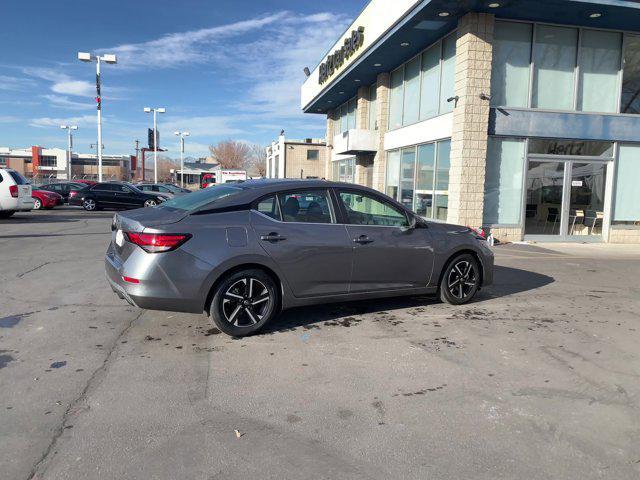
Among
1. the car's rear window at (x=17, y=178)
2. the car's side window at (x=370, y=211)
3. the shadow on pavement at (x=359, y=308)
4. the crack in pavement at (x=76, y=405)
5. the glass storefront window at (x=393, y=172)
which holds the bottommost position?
the crack in pavement at (x=76, y=405)

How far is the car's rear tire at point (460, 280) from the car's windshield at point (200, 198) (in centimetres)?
287

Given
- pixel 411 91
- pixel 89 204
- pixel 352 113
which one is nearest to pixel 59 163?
pixel 89 204

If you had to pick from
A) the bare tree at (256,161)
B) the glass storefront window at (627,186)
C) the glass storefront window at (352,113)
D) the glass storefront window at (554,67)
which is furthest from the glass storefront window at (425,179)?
the bare tree at (256,161)

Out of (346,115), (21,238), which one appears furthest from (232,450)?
(346,115)

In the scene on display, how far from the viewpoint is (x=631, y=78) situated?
555 inches

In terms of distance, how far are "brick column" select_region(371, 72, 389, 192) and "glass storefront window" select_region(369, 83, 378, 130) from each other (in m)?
0.96

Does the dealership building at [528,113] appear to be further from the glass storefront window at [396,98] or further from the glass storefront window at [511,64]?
the glass storefront window at [396,98]

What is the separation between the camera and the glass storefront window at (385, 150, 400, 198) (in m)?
18.0

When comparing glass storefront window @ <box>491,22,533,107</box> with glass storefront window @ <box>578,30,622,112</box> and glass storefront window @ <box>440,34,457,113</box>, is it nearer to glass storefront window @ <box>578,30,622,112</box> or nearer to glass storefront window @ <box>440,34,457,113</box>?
glass storefront window @ <box>440,34,457,113</box>

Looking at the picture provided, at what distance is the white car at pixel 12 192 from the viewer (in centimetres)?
1669

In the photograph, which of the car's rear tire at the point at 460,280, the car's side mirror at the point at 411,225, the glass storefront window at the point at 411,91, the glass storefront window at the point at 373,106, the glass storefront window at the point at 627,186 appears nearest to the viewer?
the car's side mirror at the point at 411,225

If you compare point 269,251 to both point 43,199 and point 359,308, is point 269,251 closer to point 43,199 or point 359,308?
point 359,308

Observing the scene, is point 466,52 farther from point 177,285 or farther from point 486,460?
point 486,460

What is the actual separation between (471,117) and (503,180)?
2.02 meters
